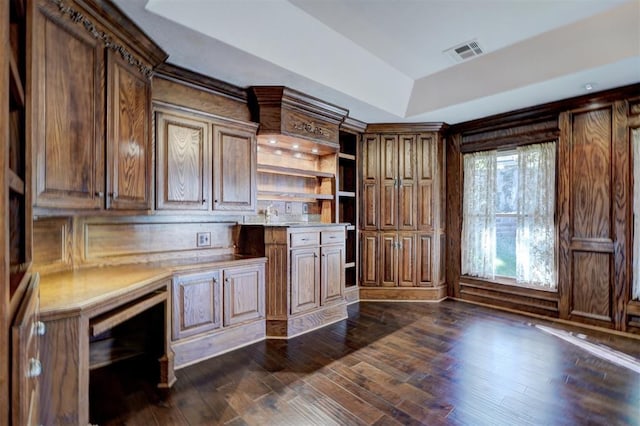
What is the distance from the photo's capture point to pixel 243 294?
2.91m

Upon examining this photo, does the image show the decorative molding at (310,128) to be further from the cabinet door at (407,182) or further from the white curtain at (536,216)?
the white curtain at (536,216)

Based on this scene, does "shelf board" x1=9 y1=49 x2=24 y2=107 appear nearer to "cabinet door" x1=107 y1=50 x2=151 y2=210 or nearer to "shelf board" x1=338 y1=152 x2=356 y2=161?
"cabinet door" x1=107 y1=50 x2=151 y2=210

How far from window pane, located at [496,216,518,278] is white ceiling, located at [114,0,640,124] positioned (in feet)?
4.84

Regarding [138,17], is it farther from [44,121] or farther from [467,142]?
[467,142]

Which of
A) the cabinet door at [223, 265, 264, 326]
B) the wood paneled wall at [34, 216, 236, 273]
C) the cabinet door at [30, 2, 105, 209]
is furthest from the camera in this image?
the cabinet door at [223, 265, 264, 326]

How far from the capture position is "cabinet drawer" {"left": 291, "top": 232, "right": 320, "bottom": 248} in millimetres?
3194

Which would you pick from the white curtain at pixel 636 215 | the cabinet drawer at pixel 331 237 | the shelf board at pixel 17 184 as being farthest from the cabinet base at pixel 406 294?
the shelf board at pixel 17 184

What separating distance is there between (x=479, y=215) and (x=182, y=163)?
12.4 feet

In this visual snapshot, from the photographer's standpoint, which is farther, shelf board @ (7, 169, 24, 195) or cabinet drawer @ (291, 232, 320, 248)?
cabinet drawer @ (291, 232, 320, 248)

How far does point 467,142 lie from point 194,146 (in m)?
3.63

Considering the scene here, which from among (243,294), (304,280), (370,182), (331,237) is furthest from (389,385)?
(370,182)

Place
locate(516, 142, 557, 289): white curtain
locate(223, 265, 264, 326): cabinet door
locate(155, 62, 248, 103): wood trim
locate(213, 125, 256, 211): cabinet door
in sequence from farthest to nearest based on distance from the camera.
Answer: locate(516, 142, 557, 289): white curtain, locate(213, 125, 256, 211): cabinet door, locate(223, 265, 264, 326): cabinet door, locate(155, 62, 248, 103): wood trim

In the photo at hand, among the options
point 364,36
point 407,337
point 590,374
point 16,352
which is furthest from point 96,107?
point 590,374

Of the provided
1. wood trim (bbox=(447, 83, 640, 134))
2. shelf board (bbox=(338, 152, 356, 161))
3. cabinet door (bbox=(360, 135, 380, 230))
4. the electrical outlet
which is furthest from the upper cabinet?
wood trim (bbox=(447, 83, 640, 134))
